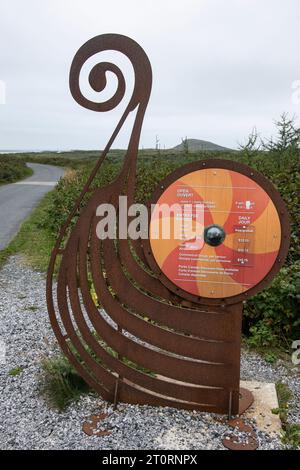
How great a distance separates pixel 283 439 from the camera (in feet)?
9.74

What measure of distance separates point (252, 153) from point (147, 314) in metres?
5.97

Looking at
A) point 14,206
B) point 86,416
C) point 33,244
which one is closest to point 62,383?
point 86,416

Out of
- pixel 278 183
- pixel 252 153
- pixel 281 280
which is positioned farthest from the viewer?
pixel 252 153

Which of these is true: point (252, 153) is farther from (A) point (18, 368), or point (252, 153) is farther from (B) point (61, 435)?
(B) point (61, 435)

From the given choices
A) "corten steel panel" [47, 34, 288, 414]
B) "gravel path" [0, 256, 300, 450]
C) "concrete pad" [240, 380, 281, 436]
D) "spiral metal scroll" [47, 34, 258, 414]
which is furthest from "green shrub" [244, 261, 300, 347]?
"spiral metal scroll" [47, 34, 258, 414]

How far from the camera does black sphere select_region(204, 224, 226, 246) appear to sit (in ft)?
9.82

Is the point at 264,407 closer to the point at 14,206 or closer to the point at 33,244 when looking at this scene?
the point at 33,244

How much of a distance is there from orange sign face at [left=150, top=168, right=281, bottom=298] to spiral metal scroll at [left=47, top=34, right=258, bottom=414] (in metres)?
0.15

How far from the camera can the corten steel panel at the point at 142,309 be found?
9.95 ft

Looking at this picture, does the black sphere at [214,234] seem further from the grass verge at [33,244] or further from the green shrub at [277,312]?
the grass verge at [33,244]

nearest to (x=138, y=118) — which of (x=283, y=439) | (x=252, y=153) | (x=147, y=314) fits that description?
(x=147, y=314)

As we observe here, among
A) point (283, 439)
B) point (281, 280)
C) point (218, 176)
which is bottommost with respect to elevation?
point (283, 439)

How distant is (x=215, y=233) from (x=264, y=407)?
136 cm

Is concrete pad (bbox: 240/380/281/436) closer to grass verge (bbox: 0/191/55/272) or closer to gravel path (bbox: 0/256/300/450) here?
gravel path (bbox: 0/256/300/450)
